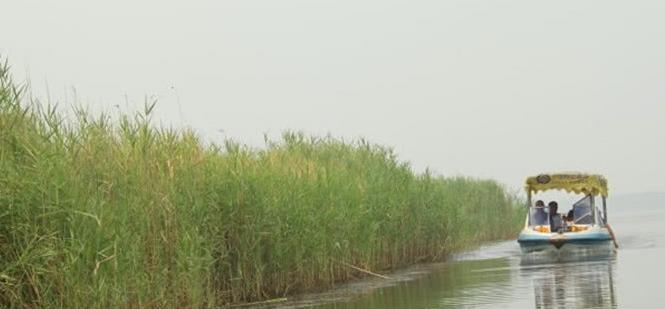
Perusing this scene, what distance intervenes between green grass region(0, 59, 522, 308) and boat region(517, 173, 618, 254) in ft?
9.50

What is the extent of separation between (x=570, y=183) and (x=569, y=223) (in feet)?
3.83

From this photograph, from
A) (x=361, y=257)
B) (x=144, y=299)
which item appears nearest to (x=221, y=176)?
(x=144, y=299)

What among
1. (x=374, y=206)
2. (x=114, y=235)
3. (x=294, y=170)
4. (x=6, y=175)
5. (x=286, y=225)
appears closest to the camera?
(x=6, y=175)

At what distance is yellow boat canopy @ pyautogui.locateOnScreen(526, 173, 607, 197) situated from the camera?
2462 cm

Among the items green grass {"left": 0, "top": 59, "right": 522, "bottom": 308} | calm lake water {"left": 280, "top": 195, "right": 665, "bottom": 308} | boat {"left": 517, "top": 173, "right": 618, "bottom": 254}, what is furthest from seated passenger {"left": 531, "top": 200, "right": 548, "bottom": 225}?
green grass {"left": 0, "top": 59, "right": 522, "bottom": 308}

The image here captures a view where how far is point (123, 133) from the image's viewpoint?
12.1m

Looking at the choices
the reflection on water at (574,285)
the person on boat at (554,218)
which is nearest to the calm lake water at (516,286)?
the reflection on water at (574,285)

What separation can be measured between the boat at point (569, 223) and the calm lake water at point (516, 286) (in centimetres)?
87

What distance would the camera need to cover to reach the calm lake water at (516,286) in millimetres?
12633

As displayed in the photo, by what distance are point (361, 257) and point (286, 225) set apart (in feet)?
11.7

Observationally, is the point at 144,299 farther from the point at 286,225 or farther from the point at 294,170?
the point at 294,170

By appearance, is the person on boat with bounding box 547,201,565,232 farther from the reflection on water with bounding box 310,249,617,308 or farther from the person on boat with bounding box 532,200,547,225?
the reflection on water with bounding box 310,249,617,308

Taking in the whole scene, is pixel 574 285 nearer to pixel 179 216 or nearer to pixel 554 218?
pixel 179 216

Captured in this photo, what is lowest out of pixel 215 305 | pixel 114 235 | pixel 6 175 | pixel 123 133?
pixel 215 305
